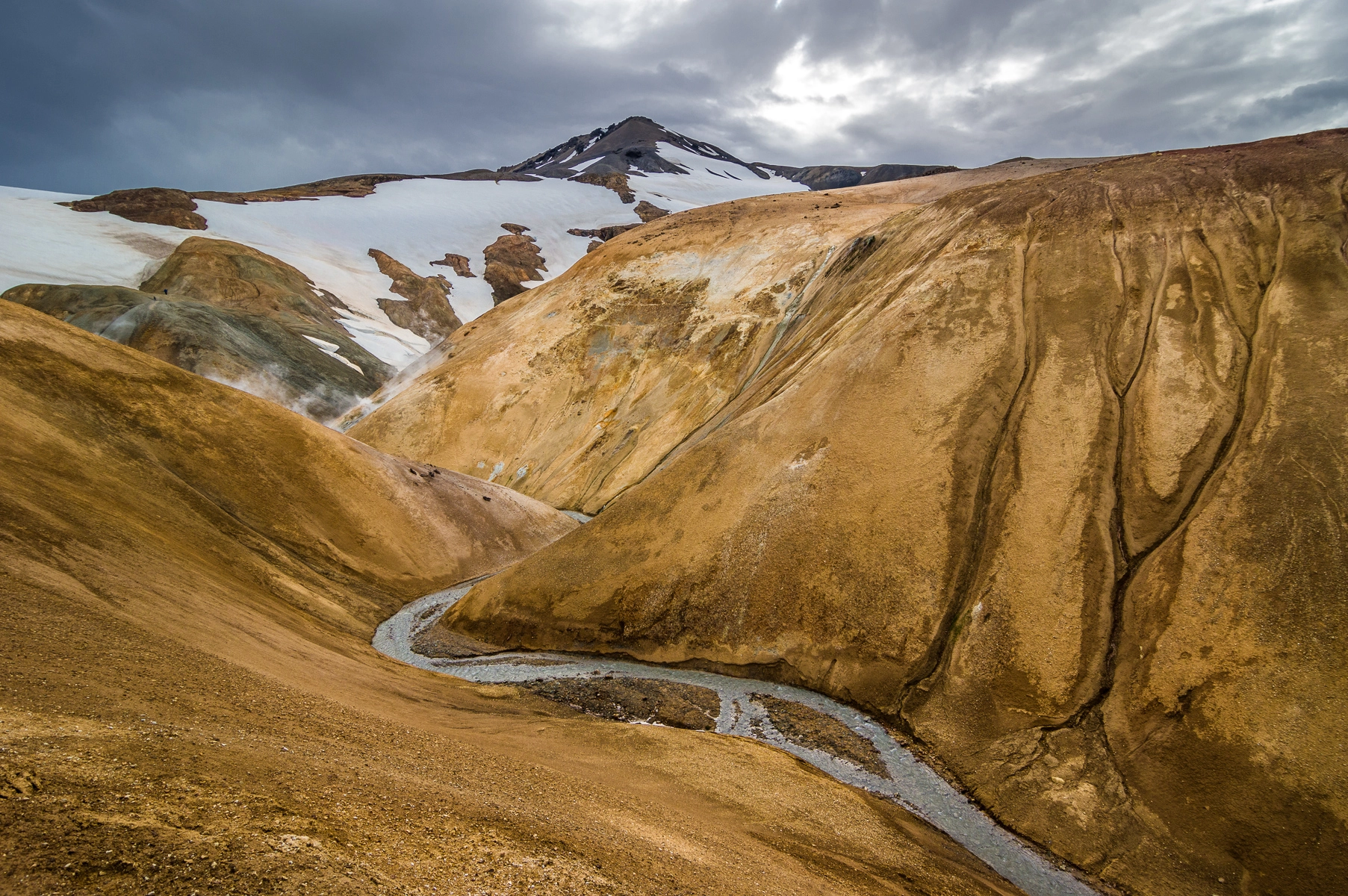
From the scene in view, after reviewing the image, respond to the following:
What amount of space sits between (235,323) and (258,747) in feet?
187

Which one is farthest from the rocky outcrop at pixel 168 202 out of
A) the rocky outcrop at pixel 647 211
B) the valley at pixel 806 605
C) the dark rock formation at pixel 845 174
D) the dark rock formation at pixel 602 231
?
the dark rock formation at pixel 845 174

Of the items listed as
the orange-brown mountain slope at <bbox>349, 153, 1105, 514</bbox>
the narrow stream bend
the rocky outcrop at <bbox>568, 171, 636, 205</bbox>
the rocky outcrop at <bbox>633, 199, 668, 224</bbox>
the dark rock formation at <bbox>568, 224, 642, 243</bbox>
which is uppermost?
the rocky outcrop at <bbox>568, 171, 636, 205</bbox>

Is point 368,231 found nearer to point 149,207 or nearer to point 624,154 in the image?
point 149,207

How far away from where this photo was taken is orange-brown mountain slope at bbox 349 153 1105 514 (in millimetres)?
40844

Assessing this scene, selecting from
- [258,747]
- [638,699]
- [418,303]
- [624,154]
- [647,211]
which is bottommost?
[638,699]

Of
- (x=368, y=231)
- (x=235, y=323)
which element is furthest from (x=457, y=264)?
(x=235, y=323)

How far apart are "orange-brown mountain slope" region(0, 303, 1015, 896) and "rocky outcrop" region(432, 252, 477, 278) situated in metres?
77.6

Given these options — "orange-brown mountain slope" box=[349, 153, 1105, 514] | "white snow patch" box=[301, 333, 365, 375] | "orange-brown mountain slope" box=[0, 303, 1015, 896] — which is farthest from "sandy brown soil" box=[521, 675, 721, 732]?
"white snow patch" box=[301, 333, 365, 375]

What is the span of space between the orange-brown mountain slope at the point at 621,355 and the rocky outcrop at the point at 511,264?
4366cm

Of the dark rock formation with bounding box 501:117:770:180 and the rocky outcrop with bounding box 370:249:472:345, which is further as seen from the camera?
the dark rock formation with bounding box 501:117:770:180

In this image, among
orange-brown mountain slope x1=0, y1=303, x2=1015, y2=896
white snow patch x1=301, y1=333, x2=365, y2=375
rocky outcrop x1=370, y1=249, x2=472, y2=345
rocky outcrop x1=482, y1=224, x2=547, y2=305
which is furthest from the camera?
rocky outcrop x1=482, y1=224, x2=547, y2=305

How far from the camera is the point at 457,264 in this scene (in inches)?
3888

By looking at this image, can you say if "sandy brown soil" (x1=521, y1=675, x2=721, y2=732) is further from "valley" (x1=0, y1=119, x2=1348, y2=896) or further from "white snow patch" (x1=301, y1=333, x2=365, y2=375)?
"white snow patch" (x1=301, y1=333, x2=365, y2=375)

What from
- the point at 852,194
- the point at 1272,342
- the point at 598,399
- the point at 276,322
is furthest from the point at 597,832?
the point at 276,322
